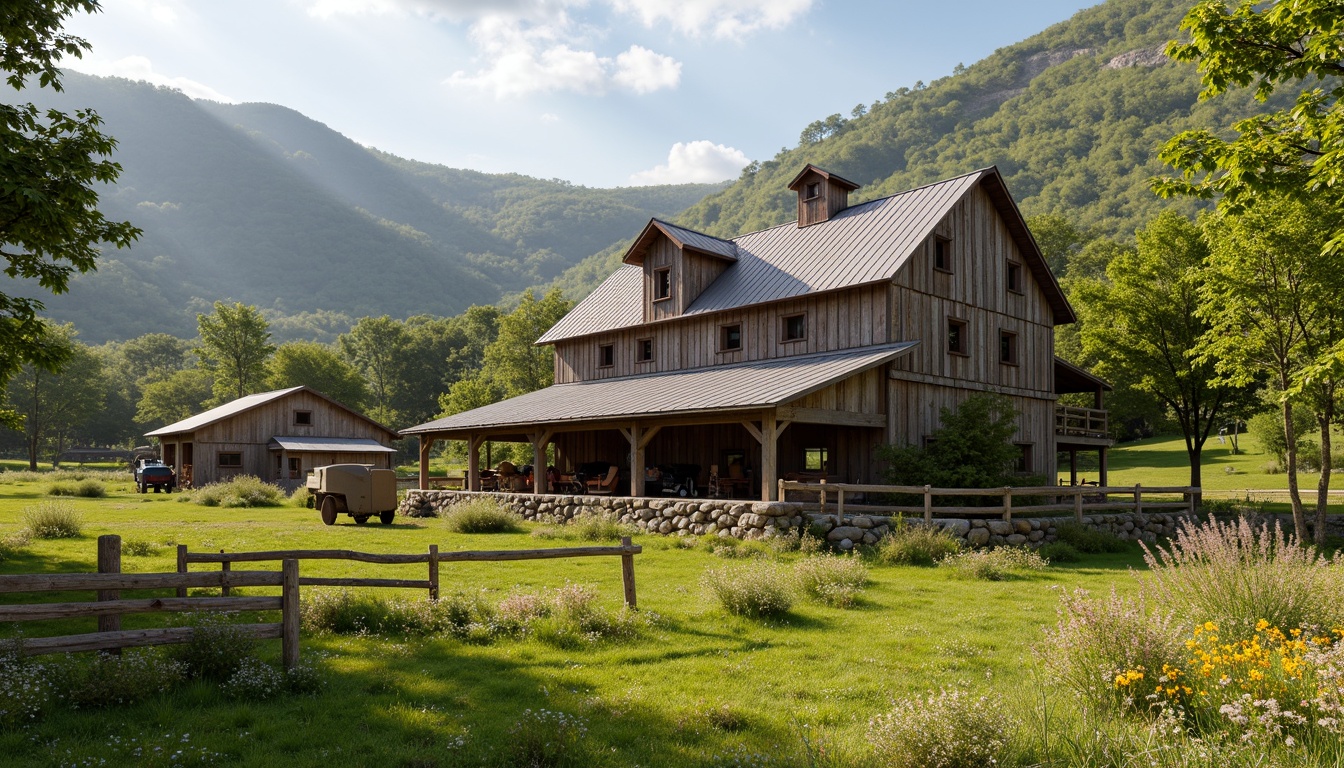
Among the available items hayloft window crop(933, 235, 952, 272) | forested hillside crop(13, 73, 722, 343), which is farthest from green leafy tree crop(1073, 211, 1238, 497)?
forested hillside crop(13, 73, 722, 343)

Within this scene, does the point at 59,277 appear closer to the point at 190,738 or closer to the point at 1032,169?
the point at 190,738

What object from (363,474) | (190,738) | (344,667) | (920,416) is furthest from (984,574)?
(363,474)

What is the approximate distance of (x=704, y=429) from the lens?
26906mm

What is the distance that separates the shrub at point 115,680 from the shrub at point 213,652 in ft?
0.52

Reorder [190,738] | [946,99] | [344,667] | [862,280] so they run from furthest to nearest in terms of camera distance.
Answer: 1. [946,99]
2. [862,280]
3. [344,667]
4. [190,738]

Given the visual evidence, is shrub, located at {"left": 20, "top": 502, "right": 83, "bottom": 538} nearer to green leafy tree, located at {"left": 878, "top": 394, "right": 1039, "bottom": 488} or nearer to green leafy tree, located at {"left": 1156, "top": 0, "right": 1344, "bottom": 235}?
green leafy tree, located at {"left": 878, "top": 394, "right": 1039, "bottom": 488}

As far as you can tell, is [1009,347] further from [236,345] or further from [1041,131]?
[1041,131]

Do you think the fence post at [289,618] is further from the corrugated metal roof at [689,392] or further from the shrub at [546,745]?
the corrugated metal roof at [689,392]

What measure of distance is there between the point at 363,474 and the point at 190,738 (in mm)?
19404

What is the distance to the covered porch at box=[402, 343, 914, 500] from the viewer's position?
19750 mm

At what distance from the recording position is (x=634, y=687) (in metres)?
7.73

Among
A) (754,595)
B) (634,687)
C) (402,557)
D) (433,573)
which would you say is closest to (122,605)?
(402,557)

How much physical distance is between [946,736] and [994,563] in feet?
35.2

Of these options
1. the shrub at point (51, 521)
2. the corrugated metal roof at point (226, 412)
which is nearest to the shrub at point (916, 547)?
the shrub at point (51, 521)
